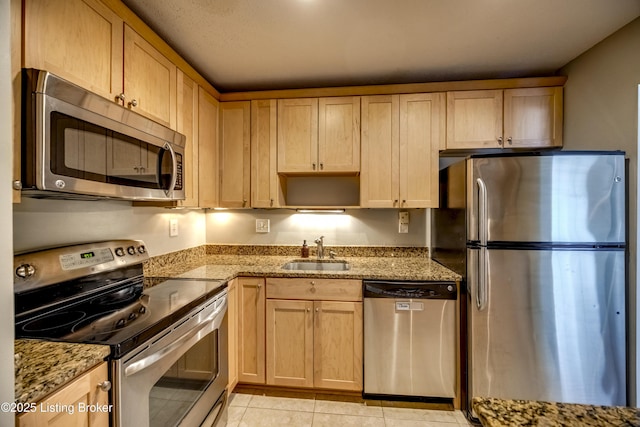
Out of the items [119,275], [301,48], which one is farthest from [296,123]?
[119,275]

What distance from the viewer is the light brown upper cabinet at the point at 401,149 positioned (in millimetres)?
2303

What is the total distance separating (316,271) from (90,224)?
136 centimetres

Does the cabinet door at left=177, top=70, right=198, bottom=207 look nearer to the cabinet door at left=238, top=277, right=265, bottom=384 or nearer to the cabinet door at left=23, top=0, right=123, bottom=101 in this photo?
the cabinet door at left=23, top=0, right=123, bottom=101

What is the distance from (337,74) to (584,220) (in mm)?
1885

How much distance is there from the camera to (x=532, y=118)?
2236 millimetres

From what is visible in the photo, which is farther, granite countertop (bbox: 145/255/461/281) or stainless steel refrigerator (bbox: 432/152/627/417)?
granite countertop (bbox: 145/255/461/281)

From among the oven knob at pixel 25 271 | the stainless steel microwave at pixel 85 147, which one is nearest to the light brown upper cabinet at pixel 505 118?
the stainless steel microwave at pixel 85 147

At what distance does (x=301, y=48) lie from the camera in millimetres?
1948

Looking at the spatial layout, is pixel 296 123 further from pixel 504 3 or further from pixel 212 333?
pixel 212 333

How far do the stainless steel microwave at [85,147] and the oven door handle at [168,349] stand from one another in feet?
2.14

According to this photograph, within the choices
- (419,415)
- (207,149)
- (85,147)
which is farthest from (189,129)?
(419,415)

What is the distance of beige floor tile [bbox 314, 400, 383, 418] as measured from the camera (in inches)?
76.0

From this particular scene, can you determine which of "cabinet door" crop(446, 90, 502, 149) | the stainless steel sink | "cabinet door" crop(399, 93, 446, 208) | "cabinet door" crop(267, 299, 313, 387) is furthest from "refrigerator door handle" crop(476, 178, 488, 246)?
"cabinet door" crop(267, 299, 313, 387)

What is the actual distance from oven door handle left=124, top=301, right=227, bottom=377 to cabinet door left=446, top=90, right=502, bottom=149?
204 cm
